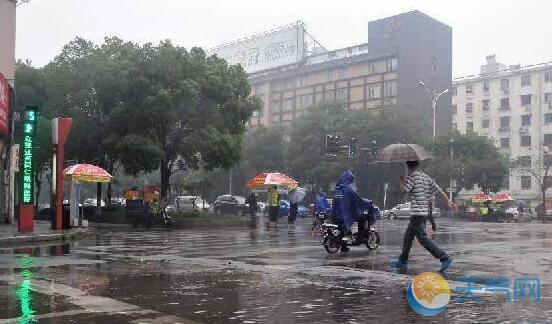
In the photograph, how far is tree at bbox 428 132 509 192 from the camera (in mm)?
56025

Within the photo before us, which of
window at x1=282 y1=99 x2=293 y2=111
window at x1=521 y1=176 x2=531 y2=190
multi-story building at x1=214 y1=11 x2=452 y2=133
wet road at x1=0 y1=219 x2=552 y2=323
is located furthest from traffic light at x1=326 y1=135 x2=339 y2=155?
window at x1=282 y1=99 x2=293 y2=111

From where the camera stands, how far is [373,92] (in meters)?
76.2

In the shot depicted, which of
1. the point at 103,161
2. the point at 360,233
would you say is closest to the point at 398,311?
the point at 360,233

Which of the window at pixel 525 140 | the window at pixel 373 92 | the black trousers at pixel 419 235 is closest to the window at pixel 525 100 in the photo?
the window at pixel 525 140

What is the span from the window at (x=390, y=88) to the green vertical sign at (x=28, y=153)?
193ft

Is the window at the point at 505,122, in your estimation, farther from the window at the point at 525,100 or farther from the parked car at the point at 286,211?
the parked car at the point at 286,211

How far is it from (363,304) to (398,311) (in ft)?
1.67

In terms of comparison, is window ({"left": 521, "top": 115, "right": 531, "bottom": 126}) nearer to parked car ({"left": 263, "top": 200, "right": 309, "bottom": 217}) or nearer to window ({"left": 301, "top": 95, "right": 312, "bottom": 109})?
window ({"left": 301, "top": 95, "right": 312, "bottom": 109})

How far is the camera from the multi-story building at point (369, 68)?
239ft

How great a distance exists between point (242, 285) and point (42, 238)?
11.0 metres

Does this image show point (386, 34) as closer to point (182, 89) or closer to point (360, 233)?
point (182, 89)

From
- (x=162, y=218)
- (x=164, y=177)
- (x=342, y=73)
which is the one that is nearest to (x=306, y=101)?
(x=342, y=73)

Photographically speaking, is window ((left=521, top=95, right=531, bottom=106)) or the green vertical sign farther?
window ((left=521, top=95, right=531, bottom=106))

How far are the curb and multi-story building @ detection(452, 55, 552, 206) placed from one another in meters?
62.1
